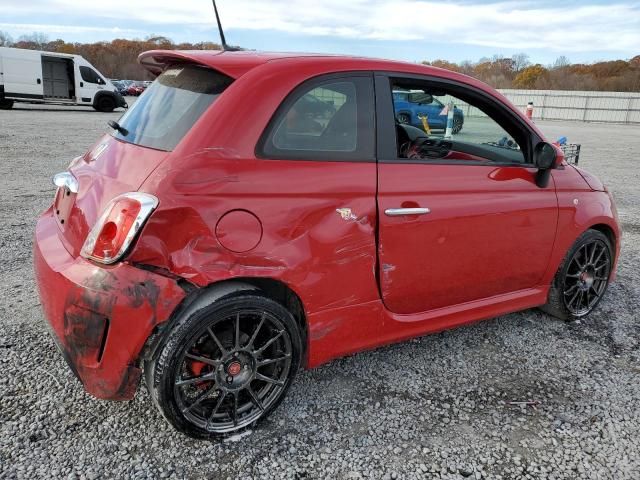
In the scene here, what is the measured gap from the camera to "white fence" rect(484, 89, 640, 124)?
3691 centimetres

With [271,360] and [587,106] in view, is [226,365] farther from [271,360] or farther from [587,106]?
[587,106]

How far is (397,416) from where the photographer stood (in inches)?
101

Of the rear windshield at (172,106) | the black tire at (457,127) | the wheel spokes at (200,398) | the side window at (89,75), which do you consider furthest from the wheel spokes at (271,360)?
the side window at (89,75)

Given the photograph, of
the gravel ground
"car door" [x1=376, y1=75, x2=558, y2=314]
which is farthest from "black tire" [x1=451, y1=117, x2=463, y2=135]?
the gravel ground

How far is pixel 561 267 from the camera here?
3.51 metres

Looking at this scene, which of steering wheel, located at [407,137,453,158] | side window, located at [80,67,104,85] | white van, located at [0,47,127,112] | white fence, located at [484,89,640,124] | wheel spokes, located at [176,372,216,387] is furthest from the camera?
white fence, located at [484,89,640,124]

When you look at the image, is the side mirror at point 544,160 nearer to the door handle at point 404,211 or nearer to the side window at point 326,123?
the door handle at point 404,211

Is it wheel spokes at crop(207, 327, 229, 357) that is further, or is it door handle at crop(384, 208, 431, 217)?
door handle at crop(384, 208, 431, 217)

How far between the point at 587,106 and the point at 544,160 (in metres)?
40.6

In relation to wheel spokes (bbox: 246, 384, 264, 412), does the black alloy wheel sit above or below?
above

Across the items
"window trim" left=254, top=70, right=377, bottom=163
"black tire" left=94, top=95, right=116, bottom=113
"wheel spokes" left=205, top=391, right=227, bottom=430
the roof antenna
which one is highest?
the roof antenna

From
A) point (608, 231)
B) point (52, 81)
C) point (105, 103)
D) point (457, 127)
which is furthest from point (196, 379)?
point (52, 81)

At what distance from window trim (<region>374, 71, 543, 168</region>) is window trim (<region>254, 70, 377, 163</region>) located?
0.04m

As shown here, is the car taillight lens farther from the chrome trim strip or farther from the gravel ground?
the gravel ground
